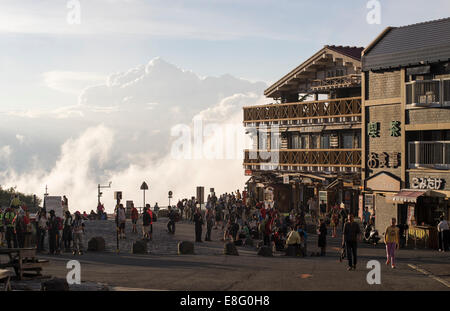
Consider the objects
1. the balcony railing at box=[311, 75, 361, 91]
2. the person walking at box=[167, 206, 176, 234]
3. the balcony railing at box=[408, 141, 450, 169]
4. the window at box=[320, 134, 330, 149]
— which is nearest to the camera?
the balcony railing at box=[408, 141, 450, 169]

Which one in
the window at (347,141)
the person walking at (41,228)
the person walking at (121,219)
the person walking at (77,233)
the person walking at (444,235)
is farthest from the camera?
the window at (347,141)

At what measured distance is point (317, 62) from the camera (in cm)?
4647

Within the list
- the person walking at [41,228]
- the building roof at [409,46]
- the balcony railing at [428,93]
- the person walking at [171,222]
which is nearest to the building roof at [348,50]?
the building roof at [409,46]

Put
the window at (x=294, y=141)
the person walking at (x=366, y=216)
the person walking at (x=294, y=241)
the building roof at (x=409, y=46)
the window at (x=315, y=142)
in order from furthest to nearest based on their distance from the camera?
1. the window at (x=294, y=141)
2. the window at (x=315, y=142)
3. the person walking at (x=366, y=216)
4. the building roof at (x=409, y=46)
5. the person walking at (x=294, y=241)

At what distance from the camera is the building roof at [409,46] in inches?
1225

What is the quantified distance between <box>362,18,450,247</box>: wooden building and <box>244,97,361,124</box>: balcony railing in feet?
21.5

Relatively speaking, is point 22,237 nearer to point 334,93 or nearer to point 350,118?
point 350,118

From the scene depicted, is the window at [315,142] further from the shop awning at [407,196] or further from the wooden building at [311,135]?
the shop awning at [407,196]

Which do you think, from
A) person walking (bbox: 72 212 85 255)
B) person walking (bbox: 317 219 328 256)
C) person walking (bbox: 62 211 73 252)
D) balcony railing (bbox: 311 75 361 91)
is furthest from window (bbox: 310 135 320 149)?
person walking (bbox: 72 212 85 255)

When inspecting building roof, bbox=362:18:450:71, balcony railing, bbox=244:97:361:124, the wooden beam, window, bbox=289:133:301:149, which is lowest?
the wooden beam

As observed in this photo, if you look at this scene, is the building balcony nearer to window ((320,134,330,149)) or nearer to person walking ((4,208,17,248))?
window ((320,134,330,149))

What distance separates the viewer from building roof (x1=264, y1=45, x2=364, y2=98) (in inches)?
1729

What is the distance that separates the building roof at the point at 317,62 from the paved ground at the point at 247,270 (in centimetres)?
1895
